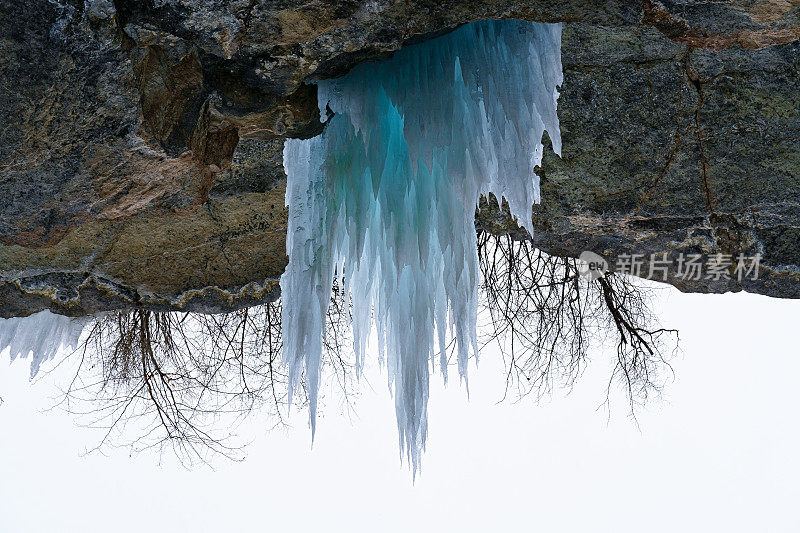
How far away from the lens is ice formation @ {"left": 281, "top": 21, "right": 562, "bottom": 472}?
7.30ft

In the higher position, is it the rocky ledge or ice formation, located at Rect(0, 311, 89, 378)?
the rocky ledge

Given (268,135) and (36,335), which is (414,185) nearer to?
(268,135)

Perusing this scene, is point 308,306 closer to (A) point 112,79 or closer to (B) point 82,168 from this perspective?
(B) point 82,168

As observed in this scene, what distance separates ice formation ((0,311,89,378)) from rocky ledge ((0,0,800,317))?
70 cm

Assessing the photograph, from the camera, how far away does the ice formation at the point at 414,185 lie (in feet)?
7.30

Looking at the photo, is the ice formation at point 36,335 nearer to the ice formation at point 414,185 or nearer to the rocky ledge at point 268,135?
the rocky ledge at point 268,135

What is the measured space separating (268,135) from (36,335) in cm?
241

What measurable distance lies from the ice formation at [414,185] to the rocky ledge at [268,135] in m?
0.23

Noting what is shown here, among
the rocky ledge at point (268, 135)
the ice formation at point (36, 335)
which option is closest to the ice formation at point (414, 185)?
the rocky ledge at point (268, 135)

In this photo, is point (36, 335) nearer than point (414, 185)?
No

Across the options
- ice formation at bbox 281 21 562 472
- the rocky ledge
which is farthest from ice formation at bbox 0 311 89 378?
ice formation at bbox 281 21 562 472

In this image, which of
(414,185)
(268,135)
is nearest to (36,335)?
(268,135)

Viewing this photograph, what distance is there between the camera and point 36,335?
156 inches

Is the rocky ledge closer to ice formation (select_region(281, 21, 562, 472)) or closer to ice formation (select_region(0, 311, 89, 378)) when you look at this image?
ice formation (select_region(281, 21, 562, 472))
